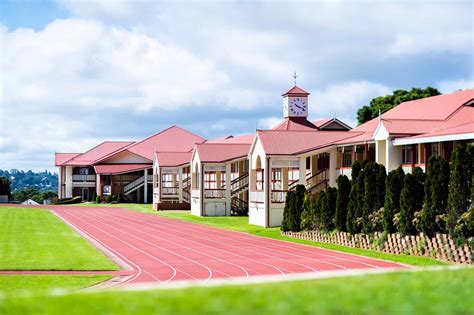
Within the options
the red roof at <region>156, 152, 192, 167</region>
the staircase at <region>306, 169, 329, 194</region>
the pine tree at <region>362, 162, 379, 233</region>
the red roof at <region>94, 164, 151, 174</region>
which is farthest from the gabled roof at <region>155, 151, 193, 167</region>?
the pine tree at <region>362, 162, 379, 233</region>

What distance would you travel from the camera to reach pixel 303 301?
1097 centimetres

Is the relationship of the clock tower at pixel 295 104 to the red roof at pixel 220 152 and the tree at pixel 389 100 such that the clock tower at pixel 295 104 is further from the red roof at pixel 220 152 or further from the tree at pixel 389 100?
the tree at pixel 389 100

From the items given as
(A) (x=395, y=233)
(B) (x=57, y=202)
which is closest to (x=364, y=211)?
(A) (x=395, y=233)

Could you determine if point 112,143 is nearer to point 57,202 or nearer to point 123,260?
point 57,202

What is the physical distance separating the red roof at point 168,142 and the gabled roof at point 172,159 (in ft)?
59.9

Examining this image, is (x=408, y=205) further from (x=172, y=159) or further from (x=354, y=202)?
(x=172, y=159)

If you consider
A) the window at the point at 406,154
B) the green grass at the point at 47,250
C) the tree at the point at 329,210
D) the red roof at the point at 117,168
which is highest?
the red roof at the point at 117,168

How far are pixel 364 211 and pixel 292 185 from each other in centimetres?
1890

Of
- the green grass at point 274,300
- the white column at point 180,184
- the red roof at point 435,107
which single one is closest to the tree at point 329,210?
the red roof at point 435,107

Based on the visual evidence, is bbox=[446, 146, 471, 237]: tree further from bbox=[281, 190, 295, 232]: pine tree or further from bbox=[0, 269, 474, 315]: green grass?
bbox=[281, 190, 295, 232]: pine tree

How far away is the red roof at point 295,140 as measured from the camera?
2003 inches

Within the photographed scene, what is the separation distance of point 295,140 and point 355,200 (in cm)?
1679

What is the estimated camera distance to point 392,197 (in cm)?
3262

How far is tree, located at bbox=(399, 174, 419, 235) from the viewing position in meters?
31.1
